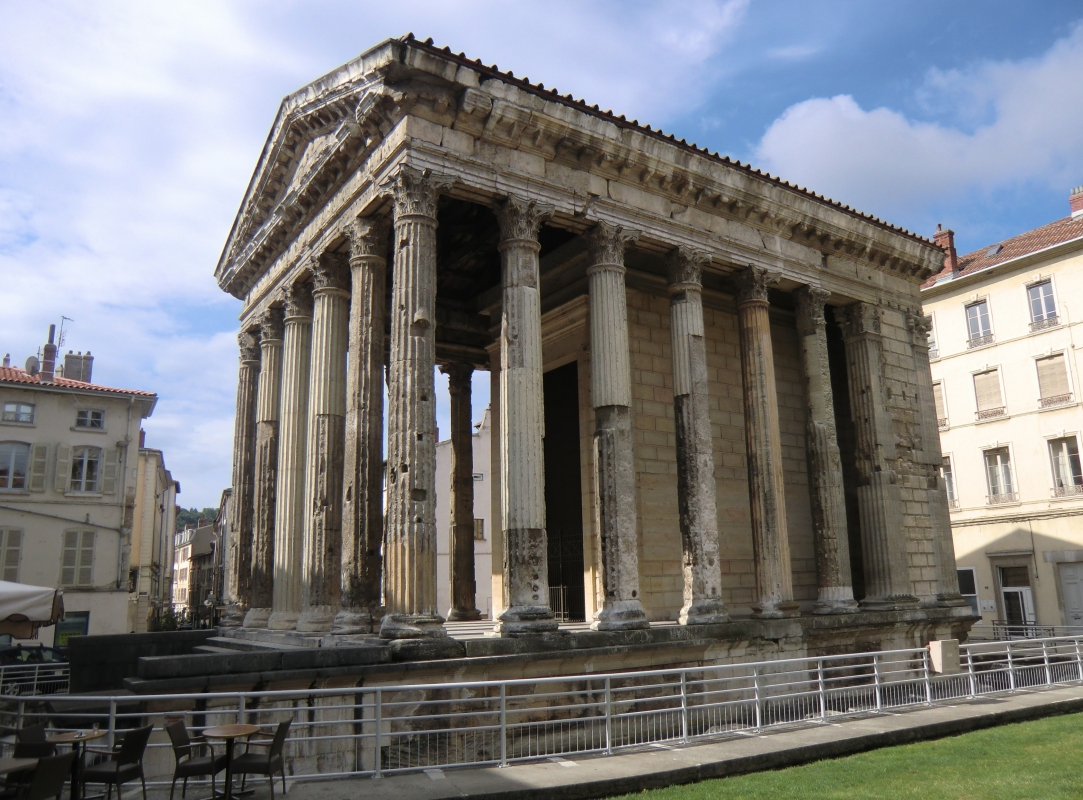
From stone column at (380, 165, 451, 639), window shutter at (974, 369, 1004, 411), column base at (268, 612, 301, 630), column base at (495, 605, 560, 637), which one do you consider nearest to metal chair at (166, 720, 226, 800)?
stone column at (380, 165, 451, 639)

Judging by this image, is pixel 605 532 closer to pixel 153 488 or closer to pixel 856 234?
pixel 856 234

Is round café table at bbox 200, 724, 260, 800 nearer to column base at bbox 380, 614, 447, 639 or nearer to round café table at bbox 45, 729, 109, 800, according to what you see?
round café table at bbox 45, 729, 109, 800

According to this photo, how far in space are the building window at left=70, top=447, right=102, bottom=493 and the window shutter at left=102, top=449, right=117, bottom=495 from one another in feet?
0.66

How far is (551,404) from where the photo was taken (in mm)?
17281

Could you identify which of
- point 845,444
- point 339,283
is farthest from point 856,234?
point 339,283

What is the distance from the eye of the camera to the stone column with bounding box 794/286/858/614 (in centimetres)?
1445

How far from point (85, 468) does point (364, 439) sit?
769 inches

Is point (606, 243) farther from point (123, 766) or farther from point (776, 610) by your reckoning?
point (123, 766)

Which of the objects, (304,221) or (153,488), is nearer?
(304,221)

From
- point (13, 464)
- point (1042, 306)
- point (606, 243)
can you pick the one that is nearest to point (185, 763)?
point (606, 243)

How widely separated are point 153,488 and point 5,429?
1238 cm

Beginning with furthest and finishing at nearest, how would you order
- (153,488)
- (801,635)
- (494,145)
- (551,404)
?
1. (153,488)
2. (551,404)
3. (801,635)
4. (494,145)

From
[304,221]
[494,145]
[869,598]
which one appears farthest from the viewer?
[869,598]

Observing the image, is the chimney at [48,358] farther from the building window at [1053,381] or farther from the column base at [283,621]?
the building window at [1053,381]
